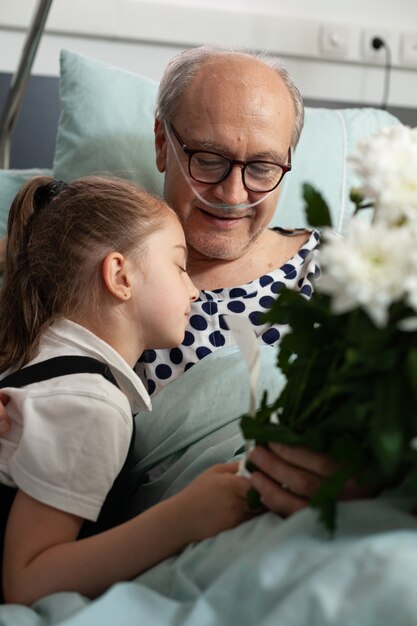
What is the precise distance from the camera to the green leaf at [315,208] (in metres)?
0.95

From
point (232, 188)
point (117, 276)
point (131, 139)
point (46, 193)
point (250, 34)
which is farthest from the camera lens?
point (250, 34)

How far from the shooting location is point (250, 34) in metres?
2.86

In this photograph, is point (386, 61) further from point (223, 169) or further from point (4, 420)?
point (4, 420)

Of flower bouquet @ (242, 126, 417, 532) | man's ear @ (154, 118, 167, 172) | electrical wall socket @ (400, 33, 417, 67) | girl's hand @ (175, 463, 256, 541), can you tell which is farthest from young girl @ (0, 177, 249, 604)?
electrical wall socket @ (400, 33, 417, 67)

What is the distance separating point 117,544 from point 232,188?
0.81 metres

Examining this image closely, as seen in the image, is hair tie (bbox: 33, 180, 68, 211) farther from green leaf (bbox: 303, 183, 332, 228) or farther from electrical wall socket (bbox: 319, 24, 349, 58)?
electrical wall socket (bbox: 319, 24, 349, 58)

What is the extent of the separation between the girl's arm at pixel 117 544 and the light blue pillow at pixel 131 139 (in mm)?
1079

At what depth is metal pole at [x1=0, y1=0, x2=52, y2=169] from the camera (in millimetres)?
2234

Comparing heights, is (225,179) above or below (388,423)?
below

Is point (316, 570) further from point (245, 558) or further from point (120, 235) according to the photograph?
point (120, 235)

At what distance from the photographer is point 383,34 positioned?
2.95 metres

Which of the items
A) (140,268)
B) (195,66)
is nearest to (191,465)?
(140,268)

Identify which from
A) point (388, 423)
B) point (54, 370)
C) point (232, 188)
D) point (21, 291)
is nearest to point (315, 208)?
point (388, 423)

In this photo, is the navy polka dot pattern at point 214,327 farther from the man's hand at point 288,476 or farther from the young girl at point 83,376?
the man's hand at point 288,476
